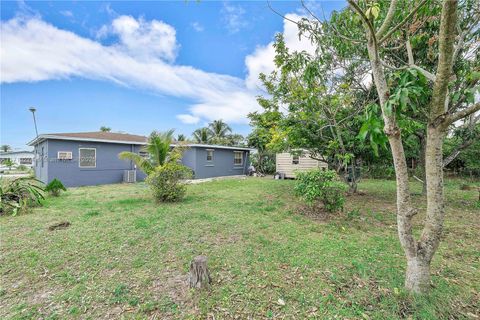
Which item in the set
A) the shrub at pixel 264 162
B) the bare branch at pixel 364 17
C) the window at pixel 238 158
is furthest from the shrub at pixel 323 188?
the shrub at pixel 264 162

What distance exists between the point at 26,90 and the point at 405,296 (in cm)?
2081

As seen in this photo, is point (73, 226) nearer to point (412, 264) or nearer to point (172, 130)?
point (172, 130)

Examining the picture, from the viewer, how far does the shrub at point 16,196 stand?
620cm

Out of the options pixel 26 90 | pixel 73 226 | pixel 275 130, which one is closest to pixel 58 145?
pixel 26 90

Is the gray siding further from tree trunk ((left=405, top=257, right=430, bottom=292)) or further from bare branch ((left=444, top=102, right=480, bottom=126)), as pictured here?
bare branch ((left=444, top=102, right=480, bottom=126))

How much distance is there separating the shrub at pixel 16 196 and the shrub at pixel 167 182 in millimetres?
3430

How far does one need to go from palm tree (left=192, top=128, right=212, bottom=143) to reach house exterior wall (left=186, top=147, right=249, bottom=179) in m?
9.07

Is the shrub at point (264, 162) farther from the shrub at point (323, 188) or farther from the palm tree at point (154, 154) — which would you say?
the shrub at point (323, 188)

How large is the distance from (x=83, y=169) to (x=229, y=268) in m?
12.8

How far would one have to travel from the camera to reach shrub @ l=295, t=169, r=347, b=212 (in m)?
5.57

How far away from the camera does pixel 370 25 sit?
2.21 metres

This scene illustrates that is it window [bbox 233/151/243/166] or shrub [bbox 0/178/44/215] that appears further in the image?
window [bbox 233/151/243/166]

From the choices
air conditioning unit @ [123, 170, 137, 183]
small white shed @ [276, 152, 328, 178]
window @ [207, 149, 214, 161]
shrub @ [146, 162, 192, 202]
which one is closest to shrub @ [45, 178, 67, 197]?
shrub @ [146, 162, 192, 202]

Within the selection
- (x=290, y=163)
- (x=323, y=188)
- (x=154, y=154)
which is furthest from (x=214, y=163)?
(x=323, y=188)
